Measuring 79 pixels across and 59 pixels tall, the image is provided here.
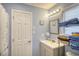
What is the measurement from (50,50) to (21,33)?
51 cm

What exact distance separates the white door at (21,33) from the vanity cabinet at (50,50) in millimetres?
202

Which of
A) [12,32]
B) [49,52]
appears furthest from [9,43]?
[49,52]

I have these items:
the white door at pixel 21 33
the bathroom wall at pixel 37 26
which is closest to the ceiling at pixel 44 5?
the bathroom wall at pixel 37 26

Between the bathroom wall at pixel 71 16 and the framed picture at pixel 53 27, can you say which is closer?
the bathroom wall at pixel 71 16

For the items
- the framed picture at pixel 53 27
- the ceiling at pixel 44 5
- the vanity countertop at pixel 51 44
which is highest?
the ceiling at pixel 44 5

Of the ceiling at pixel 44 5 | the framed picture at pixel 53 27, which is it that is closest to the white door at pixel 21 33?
the ceiling at pixel 44 5

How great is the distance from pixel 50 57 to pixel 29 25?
1.90 feet

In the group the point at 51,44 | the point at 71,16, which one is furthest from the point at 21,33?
the point at 71,16

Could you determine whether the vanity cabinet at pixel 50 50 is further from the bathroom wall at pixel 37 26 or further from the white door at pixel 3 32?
the white door at pixel 3 32

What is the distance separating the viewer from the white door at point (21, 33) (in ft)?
5.29

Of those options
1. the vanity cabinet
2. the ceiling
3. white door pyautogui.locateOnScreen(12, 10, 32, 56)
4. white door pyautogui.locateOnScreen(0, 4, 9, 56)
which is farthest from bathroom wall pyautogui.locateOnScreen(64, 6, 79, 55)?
white door pyautogui.locateOnScreen(0, 4, 9, 56)

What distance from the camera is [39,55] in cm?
164

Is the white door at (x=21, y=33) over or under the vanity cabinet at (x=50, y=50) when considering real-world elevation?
over

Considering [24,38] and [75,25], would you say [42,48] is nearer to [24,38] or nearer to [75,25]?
[24,38]
